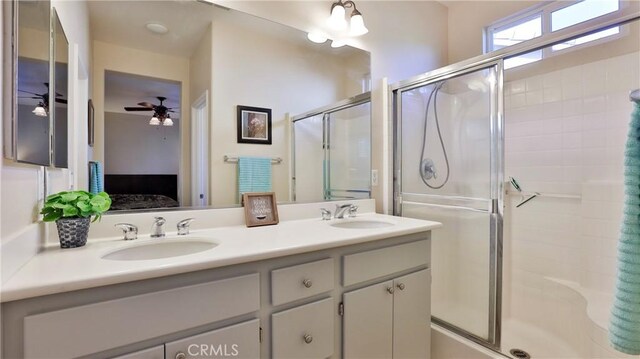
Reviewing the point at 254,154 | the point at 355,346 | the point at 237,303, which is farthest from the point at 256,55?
the point at 355,346

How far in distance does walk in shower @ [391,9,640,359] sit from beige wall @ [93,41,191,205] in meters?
1.40

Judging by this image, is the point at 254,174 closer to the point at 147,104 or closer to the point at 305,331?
the point at 147,104

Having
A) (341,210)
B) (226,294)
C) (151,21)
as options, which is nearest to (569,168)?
(341,210)

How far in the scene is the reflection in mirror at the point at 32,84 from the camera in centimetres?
80

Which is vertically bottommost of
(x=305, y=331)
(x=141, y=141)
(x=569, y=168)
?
(x=305, y=331)

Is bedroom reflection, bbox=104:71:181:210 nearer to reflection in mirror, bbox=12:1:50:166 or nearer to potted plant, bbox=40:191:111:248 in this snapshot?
potted plant, bbox=40:191:111:248

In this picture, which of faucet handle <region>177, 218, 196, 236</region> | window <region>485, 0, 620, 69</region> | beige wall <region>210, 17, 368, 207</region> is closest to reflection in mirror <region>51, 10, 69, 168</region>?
faucet handle <region>177, 218, 196, 236</region>

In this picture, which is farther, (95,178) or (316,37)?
(316,37)

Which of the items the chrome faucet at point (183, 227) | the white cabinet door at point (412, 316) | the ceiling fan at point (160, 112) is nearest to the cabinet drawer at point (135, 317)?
the chrome faucet at point (183, 227)

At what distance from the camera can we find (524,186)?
7.86 feet

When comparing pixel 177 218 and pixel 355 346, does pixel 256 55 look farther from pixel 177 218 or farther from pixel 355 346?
pixel 355 346

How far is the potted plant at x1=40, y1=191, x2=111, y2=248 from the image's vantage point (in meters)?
1.03

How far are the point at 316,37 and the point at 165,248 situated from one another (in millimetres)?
1531

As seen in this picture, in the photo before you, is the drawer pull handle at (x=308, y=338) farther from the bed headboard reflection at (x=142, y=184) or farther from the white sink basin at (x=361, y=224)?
the bed headboard reflection at (x=142, y=184)
